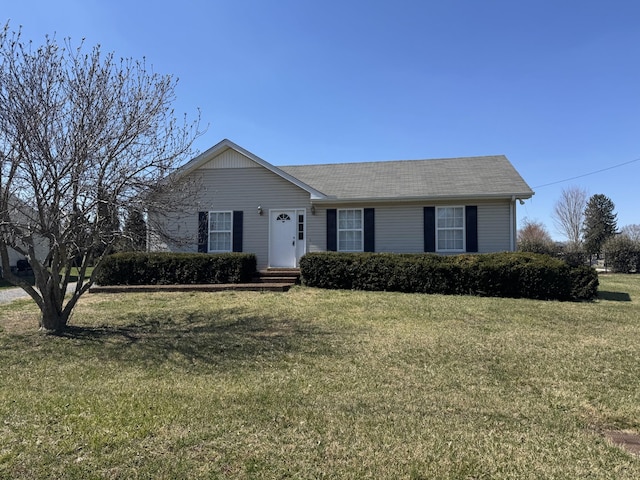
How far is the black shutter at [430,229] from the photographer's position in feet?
49.0

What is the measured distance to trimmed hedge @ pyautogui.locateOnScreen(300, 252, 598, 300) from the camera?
11258mm

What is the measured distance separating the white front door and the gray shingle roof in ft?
5.01

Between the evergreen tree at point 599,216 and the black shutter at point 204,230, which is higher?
the evergreen tree at point 599,216

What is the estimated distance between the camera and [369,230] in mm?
15383

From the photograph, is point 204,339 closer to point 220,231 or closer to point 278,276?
point 278,276

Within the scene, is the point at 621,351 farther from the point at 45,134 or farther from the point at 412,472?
the point at 45,134

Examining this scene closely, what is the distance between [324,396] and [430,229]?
11188 millimetres

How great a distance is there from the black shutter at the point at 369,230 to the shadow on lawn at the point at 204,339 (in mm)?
6928

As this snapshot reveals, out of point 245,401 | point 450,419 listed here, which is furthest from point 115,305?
point 450,419

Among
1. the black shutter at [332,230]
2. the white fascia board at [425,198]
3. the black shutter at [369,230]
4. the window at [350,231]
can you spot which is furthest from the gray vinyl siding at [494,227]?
the black shutter at [332,230]

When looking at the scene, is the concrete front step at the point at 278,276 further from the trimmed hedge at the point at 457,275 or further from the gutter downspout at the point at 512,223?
the gutter downspout at the point at 512,223

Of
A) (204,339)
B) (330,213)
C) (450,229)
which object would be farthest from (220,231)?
(204,339)

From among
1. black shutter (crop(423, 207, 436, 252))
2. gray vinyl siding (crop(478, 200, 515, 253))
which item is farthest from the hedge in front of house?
gray vinyl siding (crop(478, 200, 515, 253))

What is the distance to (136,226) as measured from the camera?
8.26m
